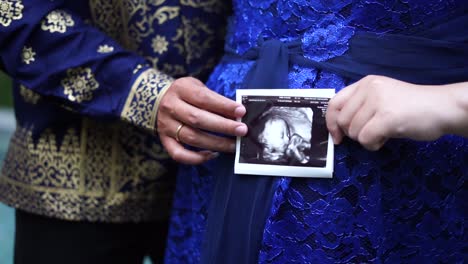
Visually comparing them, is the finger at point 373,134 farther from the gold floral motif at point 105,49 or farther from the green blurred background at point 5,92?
the green blurred background at point 5,92

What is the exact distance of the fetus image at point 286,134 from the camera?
0.96 meters

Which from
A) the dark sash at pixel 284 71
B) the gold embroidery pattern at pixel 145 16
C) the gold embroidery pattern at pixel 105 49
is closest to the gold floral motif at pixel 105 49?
the gold embroidery pattern at pixel 105 49

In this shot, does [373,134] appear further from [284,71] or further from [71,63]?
[71,63]

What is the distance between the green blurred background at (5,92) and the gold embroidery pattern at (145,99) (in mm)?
4120

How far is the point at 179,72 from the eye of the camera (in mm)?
1302

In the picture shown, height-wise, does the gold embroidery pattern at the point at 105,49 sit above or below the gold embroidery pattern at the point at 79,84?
above

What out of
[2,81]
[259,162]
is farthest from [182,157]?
[2,81]

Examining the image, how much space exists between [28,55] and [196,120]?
1.18ft

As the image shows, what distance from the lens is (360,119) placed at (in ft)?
2.85

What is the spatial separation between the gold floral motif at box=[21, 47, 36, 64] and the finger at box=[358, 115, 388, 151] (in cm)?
63

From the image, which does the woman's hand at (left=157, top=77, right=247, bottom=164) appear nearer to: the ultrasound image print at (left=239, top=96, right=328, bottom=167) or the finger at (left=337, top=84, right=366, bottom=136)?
the ultrasound image print at (left=239, top=96, right=328, bottom=167)

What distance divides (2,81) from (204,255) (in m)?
4.35

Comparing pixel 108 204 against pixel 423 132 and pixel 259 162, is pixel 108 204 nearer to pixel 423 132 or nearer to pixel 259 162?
pixel 259 162

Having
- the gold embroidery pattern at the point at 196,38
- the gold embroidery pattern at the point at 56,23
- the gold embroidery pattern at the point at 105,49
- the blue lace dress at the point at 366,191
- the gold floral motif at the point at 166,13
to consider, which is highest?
the gold floral motif at the point at 166,13
